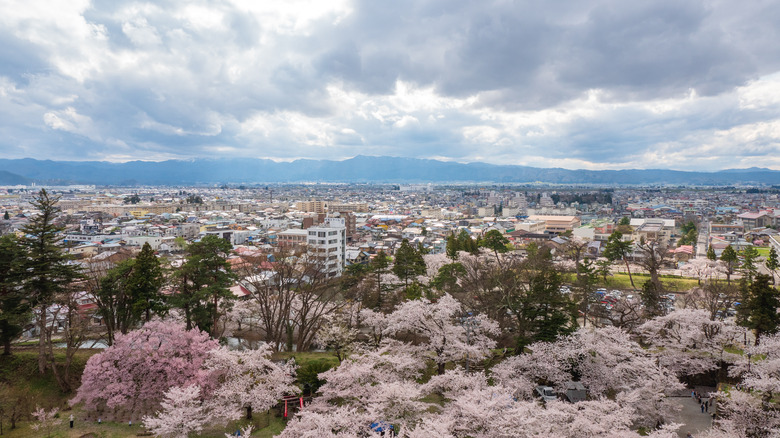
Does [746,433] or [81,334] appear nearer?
[746,433]

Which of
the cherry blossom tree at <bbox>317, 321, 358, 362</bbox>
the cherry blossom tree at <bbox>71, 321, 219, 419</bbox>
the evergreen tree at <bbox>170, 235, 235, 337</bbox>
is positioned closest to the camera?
the cherry blossom tree at <bbox>71, 321, 219, 419</bbox>

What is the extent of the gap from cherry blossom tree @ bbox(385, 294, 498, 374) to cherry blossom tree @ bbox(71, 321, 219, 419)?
5.79 meters

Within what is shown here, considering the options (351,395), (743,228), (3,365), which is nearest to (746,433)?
(351,395)

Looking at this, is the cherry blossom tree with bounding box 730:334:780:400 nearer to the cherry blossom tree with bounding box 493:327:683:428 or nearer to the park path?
the park path

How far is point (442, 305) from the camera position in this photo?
13383 mm

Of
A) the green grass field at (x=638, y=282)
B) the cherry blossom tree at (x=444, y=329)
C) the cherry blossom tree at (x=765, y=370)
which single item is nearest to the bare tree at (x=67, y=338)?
the cherry blossom tree at (x=444, y=329)

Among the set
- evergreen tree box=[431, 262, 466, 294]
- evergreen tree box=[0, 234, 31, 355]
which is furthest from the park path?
evergreen tree box=[0, 234, 31, 355]

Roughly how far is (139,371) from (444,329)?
27.1ft

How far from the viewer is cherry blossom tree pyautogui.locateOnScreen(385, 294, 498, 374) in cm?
1238

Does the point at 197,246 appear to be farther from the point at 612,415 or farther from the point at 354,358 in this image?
the point at 612,415

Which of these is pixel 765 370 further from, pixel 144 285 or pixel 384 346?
pixel 144 285

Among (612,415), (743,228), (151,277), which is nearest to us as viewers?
(612,415)

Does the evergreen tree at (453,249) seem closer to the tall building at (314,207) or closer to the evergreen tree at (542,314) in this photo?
the evergreen tree at (542,314)

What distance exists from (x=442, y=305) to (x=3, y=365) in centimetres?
1269
